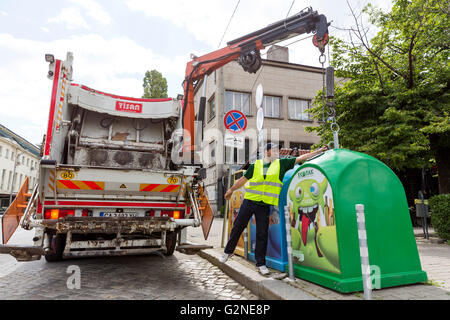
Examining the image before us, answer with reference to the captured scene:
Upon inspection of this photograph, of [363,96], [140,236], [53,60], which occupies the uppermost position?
[363,96]

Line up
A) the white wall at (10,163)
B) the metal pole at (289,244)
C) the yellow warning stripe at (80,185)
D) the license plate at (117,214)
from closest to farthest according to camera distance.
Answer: the metal pole at (289,244), the yellow warning stripe at (80,185), the license plate at (117,214), the white wall at (10,163)

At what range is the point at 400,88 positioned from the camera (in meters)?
9.12

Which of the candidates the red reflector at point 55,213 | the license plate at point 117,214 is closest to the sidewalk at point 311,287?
the license plate at point 117,214

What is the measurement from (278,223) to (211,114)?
18.2 metres

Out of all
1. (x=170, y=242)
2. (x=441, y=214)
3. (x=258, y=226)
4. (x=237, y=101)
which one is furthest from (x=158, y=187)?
A: (x=237, y=101)

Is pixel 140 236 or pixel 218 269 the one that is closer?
pixel 140 236

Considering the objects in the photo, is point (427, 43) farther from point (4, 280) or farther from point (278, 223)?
point (4, 280)

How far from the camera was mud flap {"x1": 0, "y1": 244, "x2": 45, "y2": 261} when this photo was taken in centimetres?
379

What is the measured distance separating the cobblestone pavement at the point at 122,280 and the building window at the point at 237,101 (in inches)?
605

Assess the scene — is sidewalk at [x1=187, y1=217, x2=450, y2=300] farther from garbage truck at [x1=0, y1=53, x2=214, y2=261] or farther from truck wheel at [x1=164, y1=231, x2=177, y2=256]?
truck wheel at [x1=164, y1=231, x2=177, y2=256]

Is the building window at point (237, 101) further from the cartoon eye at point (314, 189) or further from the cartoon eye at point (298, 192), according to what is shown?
the cartoon eye at point (314, 189)

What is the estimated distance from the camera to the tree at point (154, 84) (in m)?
27.5
